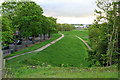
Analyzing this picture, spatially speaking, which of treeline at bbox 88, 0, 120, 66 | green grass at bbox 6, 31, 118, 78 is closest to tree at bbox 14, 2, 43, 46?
green grass at bbox 6, 31, 118, 78

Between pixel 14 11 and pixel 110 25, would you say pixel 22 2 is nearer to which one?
pixel 14 11

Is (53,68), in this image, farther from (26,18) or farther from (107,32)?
(26,18)

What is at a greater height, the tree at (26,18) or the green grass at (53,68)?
the tree at (26,18)

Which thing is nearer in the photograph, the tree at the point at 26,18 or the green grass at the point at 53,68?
the green grass at the point at 53,68

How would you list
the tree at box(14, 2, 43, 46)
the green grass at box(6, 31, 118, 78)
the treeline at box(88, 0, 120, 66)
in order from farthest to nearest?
the tree at box(14, 2, 43, 46), the treeline at box(88, 0, 120, 66), the green grass at box(6, 31, 118, 78)

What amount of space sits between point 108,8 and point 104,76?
294 inches

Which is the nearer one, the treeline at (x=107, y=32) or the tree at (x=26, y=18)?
the treeline at (x=107, y=32)

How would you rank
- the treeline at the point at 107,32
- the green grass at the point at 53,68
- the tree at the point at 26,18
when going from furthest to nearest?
the tree at the point at 26,18 < the treeline at the point at 107,32 < the green grass at the point at 53,68

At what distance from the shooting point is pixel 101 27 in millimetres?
13523

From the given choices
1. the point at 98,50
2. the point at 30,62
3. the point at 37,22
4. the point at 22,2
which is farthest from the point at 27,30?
the point at 98,50

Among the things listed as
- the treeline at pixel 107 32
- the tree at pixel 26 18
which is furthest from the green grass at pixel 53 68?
the tree at pixel 26 18

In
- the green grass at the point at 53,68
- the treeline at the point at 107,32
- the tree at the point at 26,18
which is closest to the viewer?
the green grass at the point at 53,68

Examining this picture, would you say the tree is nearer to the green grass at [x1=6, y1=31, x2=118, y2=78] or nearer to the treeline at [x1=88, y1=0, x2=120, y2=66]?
the green grass at [x1=6, y1=31, x2=118, y2=78]

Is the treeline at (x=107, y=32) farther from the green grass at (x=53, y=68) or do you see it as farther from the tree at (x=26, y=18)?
the tree at (x=26, y=18)
